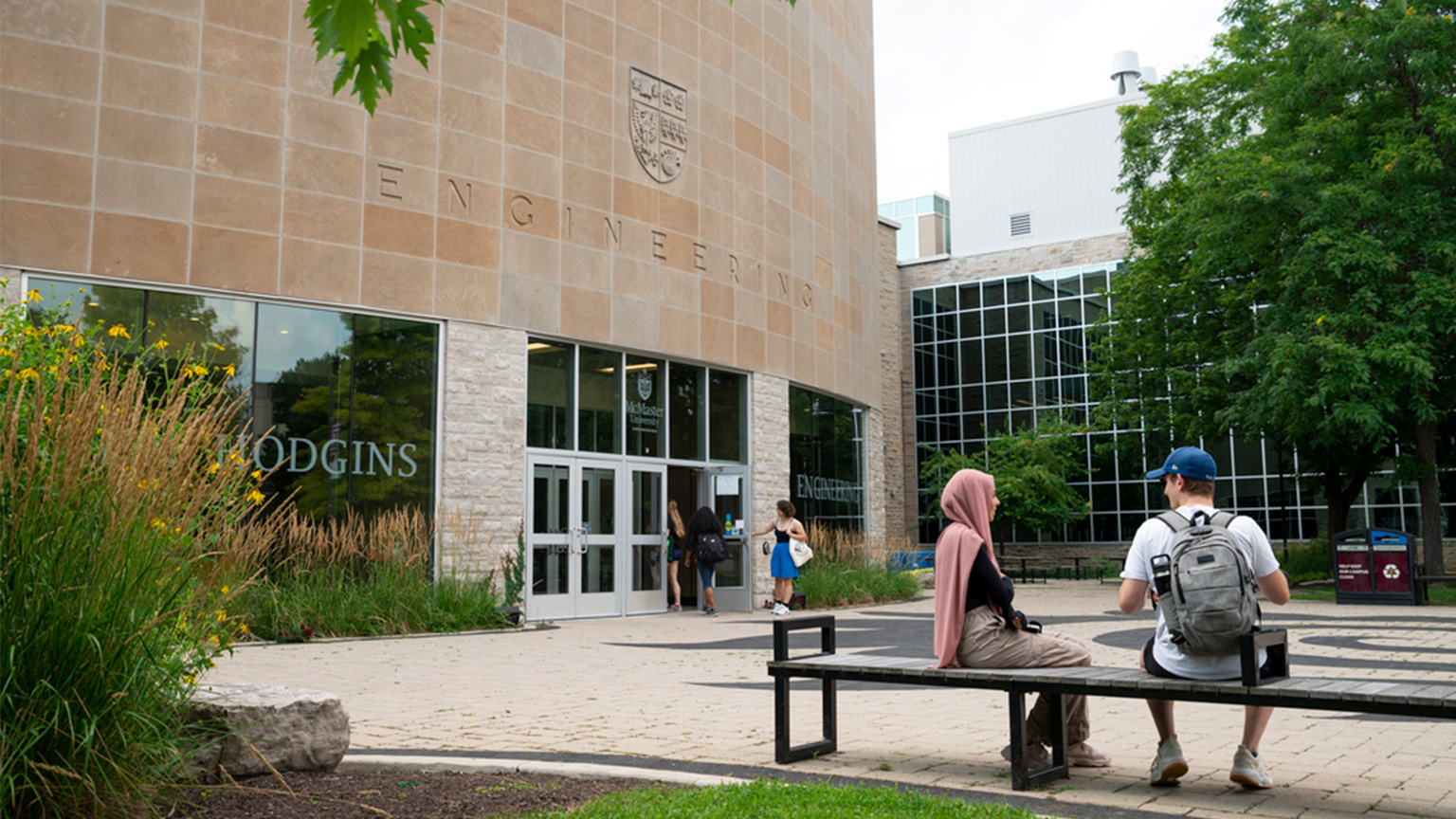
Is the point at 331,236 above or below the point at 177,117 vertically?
below

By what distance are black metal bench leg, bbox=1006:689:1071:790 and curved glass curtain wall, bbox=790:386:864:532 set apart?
626 inches

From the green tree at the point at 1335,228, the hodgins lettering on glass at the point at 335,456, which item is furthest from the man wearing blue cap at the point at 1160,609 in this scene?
the green tree at the point at 1335,228

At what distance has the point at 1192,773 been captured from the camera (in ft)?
19.0

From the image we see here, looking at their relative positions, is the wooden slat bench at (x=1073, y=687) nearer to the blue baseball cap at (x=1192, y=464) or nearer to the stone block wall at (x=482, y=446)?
the blue baseball cap at (x=1192, y=464)

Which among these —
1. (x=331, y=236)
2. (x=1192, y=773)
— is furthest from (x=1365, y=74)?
(x=1192, y=773)

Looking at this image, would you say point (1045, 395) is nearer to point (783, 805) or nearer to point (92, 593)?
point (783, 805)

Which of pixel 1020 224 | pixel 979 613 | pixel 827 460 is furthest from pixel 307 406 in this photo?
pixel 1020 224

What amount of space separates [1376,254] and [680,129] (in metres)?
11.8

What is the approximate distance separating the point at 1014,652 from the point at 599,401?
12.8 metres

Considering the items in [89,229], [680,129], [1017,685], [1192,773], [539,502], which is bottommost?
[1192,773]

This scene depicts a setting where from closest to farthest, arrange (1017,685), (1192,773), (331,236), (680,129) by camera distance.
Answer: (1017,685)
(1192,773)
(331,236)
(680,129)

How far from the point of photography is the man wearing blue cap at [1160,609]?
5.22 meters

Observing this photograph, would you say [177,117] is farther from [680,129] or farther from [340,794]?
[340,794]

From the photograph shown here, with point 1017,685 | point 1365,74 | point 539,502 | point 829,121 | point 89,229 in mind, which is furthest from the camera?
point 829,121
